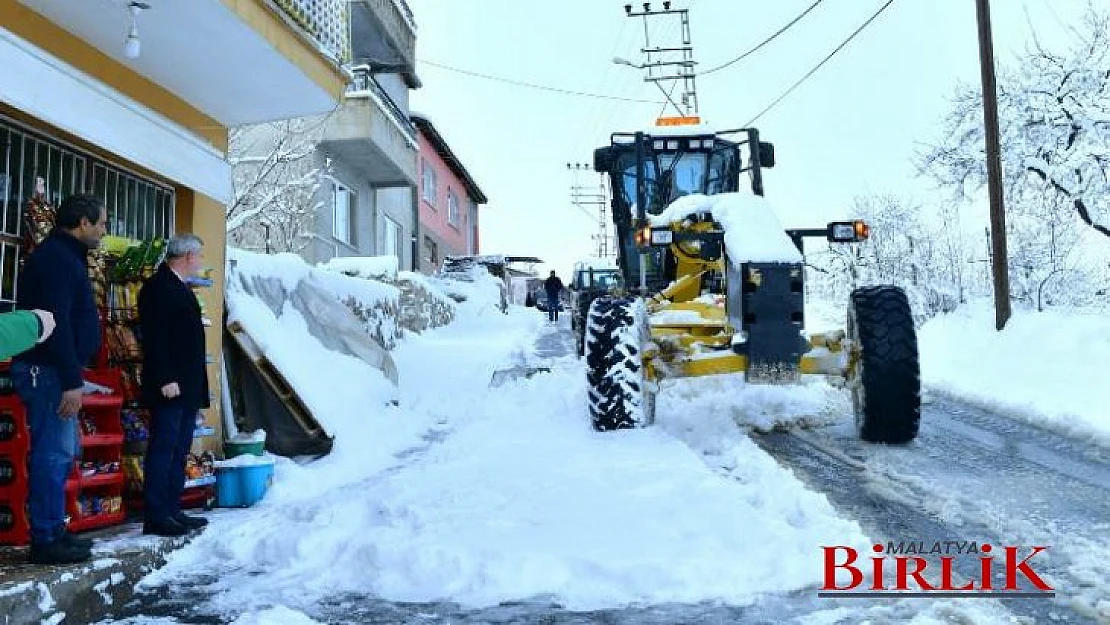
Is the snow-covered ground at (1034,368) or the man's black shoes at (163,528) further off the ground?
the snow-covered ground at (1034,368)

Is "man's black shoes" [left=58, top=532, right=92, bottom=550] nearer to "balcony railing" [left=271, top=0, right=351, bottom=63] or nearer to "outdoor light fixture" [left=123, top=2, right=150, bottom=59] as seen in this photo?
"outdoor light fixture" [left=123, top=2, right=150, bottom=59]

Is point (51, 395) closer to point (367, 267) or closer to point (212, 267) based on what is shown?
point (212, 267)

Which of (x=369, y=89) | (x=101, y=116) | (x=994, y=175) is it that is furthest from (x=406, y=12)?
(x=101, y=116)

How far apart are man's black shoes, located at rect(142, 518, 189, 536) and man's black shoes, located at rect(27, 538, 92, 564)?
0.61m

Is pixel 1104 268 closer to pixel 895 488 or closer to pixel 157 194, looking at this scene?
pixel 895 488

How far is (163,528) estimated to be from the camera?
3.96 m

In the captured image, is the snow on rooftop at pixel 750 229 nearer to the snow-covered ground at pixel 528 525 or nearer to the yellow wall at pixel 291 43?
the snow-covered ground at pixel 528 525

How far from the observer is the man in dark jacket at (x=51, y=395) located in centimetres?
335

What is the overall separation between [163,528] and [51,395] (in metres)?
0.92

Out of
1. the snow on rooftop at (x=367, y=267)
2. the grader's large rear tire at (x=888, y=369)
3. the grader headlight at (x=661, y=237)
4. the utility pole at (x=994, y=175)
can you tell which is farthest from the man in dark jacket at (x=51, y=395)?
the utility pole at (x=994, y=175)

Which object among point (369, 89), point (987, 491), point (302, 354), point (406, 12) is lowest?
point (987, 491)

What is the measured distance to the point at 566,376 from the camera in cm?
1022

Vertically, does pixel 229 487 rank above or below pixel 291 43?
below

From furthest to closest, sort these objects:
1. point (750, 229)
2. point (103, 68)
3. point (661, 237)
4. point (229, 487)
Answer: point (661, 237)
point (750, 229)
point (103, 68)
point (229, 487)
